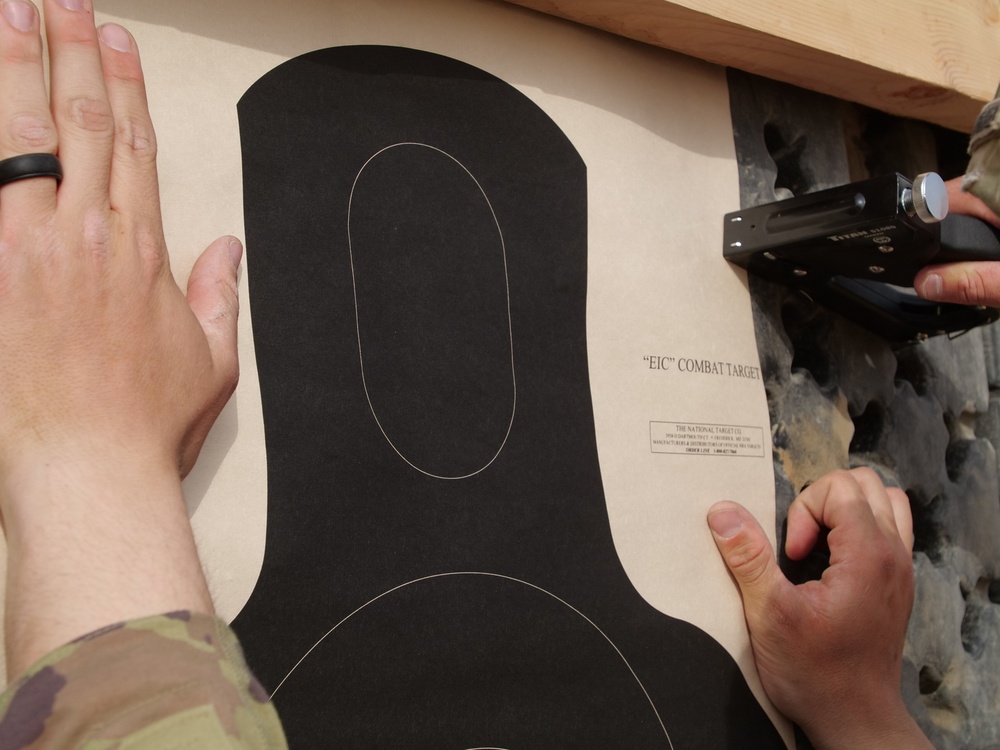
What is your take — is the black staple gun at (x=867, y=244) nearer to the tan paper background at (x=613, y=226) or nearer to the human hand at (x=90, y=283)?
the tan paper background at (x=613, y=226)

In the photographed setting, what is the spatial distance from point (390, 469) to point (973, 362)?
42.0 inches

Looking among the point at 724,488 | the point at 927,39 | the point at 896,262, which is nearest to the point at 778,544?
the point at 724,488

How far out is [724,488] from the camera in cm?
100

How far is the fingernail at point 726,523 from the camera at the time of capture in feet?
3.14

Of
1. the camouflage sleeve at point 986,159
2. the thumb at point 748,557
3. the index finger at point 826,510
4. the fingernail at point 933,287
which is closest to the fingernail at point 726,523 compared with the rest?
the thumb at point 748,557

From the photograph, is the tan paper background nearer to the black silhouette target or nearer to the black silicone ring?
the black silhouette target

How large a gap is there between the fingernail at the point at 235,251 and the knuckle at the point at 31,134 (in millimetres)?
169

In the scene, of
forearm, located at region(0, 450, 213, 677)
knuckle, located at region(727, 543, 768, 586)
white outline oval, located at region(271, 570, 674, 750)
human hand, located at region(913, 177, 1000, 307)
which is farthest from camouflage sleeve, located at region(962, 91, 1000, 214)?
forearm, located at region(0, 450, 213, 677)

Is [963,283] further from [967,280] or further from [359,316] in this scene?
[359,316]

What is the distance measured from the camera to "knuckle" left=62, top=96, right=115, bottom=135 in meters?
0.60

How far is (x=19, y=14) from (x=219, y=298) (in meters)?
0.24

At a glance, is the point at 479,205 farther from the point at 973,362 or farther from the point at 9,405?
the point at 973,362

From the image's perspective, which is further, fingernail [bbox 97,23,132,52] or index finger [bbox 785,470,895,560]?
index finger [bbox 785,470,895,560]

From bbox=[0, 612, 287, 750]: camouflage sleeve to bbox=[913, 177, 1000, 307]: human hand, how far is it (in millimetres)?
874
